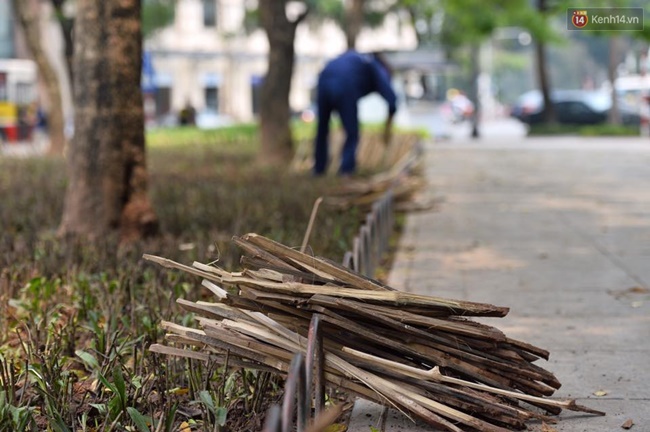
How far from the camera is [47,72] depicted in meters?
22.4

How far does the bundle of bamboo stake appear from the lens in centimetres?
428

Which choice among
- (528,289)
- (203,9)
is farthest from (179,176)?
(203,9)

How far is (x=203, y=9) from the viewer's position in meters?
67.6

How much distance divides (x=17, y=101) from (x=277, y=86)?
87.8ft

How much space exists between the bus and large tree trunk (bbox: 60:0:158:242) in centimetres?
3110

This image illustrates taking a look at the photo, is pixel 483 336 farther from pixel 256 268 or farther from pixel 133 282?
Result: pixel 133 282

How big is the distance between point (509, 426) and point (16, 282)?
128 inches

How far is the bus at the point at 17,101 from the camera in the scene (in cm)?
4100

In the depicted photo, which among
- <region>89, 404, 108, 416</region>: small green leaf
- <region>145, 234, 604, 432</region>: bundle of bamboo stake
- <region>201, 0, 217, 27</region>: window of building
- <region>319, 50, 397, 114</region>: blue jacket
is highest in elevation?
A: <region>201, 0, 217, 27</region>: window of building

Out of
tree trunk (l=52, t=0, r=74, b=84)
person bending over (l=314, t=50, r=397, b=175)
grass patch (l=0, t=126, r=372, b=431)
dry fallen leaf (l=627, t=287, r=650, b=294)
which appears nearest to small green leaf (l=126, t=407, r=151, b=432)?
grass patch (l=0, t=126, r=372, b=431)

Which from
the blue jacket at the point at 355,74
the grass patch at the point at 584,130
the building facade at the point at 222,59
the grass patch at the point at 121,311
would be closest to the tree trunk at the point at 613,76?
the grass patch at the point at 584,130

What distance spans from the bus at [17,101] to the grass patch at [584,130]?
651 inches

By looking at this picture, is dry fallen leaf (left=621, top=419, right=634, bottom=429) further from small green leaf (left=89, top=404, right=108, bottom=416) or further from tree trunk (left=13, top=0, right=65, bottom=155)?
tree trunk (left=13, top=0, right=65, bottom=155)

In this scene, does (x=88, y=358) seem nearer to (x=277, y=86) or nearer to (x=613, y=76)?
(x=277, y=86)
